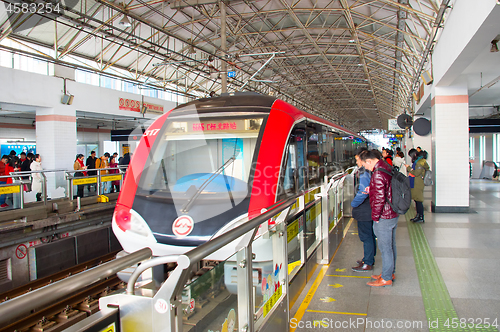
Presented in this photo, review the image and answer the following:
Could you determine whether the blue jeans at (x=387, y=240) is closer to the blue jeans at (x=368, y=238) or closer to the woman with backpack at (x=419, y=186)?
Result: the blue jeans at (x=368, y=238)

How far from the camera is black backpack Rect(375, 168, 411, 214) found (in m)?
4.30

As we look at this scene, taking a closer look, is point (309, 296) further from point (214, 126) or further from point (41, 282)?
point (41, 282)

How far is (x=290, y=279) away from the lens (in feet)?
12.9

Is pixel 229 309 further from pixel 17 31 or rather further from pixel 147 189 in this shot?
pixel 17 31

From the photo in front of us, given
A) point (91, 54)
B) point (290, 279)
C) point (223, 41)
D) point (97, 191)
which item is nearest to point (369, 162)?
point (290, 279)

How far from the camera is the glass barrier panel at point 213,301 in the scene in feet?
5.80

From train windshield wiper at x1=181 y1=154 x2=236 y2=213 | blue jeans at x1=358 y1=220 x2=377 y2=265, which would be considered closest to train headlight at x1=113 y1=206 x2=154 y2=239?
train windshield wiper at x1=181 y1=154 x2=236 y2=213

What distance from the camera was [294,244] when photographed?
3994mm

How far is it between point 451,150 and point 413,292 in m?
6.75

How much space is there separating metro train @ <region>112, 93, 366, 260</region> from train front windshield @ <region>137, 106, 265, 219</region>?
0.01 m

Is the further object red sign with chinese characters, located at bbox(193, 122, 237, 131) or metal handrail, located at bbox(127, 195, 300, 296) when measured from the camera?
red sign with chinese characters, located at bbox(193, 122, 237, 131)

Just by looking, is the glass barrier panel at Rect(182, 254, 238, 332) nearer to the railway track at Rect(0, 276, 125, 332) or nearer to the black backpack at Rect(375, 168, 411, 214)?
the black backpack at Rect(375, 168, 411, 214)

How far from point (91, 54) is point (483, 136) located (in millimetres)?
20664

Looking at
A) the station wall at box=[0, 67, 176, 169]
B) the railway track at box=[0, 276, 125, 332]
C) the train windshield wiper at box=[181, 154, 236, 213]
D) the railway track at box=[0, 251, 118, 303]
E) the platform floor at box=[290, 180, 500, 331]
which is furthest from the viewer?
the station wall at box=[0, 67, 176, 169]
